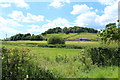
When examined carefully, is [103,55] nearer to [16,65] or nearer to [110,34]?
[110,34]

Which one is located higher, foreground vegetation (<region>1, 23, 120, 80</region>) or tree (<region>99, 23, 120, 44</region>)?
tree (<region>99, 23, 120, 44</region>)

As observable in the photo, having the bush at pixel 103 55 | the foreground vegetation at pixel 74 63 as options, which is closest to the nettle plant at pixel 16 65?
the foreground vegetation at pixel 74 63

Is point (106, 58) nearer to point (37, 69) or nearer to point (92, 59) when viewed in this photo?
point (92, 59)

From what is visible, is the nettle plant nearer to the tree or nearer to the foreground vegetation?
the foreground vegetation

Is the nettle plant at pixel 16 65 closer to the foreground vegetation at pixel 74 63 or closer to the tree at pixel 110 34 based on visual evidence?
the foreground vegetation at pixel 74 63

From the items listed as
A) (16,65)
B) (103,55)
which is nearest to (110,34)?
(103,55)

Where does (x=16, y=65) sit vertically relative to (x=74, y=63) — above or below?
above

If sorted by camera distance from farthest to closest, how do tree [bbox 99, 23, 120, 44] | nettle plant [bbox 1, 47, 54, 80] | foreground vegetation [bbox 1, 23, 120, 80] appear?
tree [bbox 99, 23, 120, 44]
foreground vegetation [bbox 1, 23, 120, 80]
nettle plant [bbox 1, 47, 54, 80]

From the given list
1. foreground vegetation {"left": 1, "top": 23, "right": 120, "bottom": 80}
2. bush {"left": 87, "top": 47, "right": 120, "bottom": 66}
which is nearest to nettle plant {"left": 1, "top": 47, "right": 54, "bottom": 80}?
foreground vegetation {"left": 1, "top": 23, "right": 120, "bottom": 80}

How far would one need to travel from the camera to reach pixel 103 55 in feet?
26.7

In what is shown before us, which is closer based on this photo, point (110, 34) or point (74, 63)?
point (74, 63)

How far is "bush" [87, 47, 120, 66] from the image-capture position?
803 cm

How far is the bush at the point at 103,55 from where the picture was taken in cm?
803

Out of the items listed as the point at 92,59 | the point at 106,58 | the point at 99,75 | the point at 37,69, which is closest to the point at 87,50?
the point at 92,59
